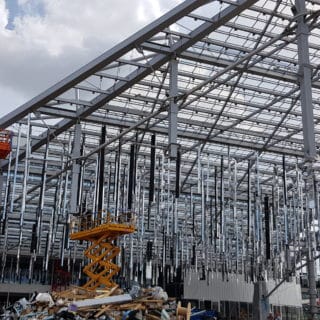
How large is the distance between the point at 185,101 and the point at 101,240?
9262mm

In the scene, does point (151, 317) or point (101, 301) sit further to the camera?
point (101, 301)

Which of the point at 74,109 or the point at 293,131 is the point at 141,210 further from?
the point at 293,131

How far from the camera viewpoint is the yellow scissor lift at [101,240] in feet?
90.1

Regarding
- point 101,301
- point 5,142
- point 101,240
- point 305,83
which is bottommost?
point 101,301

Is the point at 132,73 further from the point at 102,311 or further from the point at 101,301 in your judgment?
the point at 102,311

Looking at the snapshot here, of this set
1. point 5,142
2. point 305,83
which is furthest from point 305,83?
point 5,142

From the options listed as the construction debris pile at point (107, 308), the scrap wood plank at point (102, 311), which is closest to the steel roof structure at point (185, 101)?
the construction debris pile at point (107, 308)

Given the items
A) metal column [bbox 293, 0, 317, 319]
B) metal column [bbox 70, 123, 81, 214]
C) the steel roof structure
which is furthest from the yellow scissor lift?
metal column [bbox 293, 0, 317, 319]

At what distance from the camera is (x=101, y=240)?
28344 mm

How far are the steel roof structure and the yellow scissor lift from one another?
120cm

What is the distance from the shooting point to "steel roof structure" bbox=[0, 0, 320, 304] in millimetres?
25203

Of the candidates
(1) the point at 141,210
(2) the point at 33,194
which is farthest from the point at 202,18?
(2) the point at 33,194

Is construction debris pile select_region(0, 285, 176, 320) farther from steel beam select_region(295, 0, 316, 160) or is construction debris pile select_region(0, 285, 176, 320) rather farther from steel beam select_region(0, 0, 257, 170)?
steel beam select_region(0, 0, 257, 170)

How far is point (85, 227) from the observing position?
2947 cm
